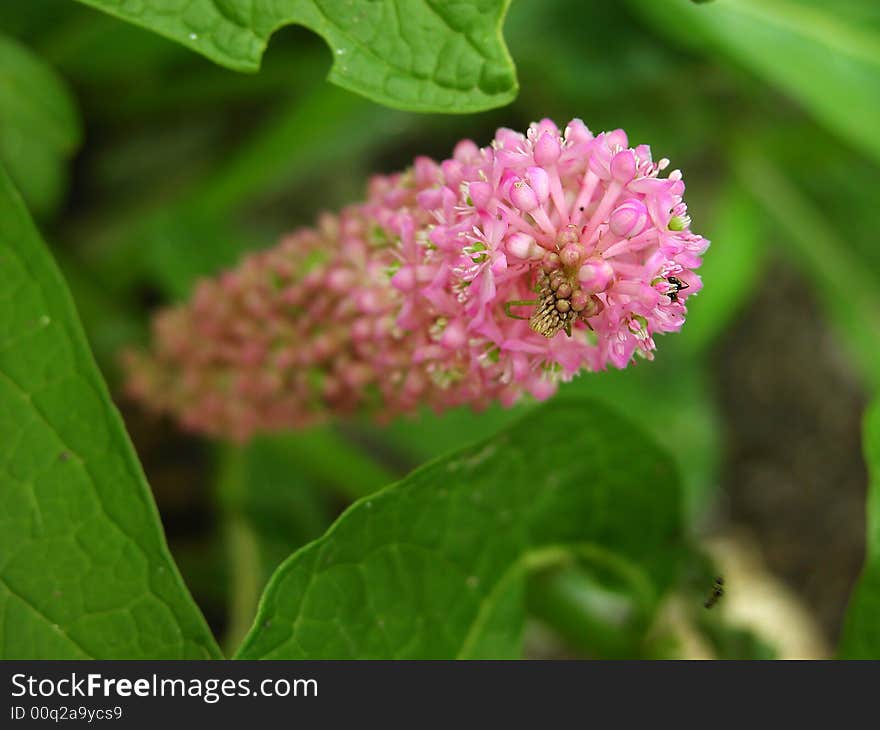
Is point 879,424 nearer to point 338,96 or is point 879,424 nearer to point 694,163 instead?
point 338,96

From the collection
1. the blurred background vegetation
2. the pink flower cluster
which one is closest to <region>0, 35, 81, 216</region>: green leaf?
the blurred background vegetation

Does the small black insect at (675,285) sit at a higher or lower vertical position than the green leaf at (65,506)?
higher

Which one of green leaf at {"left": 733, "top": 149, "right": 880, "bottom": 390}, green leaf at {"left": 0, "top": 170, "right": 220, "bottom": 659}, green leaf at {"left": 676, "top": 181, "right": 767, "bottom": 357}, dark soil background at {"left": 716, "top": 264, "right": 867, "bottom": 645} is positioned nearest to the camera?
green leaf at {"left": 0, "top": 170, "right": 220, "bottom": 659}

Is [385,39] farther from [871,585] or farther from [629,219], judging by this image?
[871,585]

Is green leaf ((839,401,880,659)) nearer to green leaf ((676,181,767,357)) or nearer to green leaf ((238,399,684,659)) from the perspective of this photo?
green leaf ((238,399,684,659))

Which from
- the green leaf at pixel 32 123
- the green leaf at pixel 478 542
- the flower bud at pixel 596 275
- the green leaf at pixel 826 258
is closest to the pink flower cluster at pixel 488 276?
the flower bud at pixel 596 275

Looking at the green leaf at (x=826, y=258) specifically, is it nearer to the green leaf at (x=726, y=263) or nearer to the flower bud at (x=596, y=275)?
the green leaf at (x=726, y=263)
